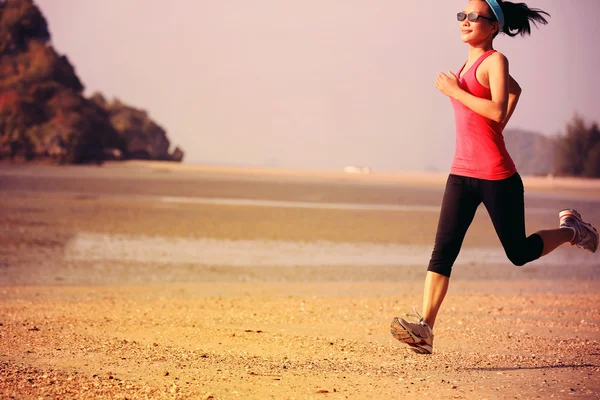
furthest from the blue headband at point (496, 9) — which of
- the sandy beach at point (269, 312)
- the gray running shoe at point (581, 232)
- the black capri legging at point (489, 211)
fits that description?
the sandy beach at point (269, 312)

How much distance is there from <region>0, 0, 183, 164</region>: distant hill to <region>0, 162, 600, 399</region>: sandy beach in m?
37.1

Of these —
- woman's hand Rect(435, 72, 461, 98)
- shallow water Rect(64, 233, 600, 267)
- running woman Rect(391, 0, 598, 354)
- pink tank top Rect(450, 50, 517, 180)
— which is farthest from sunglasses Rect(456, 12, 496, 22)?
shallow water Rect(64, 233, 600, 267)

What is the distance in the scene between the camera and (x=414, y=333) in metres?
5.23

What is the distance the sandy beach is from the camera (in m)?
5.02

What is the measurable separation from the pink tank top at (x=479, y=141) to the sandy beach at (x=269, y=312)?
1.38 m

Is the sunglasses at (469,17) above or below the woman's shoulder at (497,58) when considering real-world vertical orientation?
above

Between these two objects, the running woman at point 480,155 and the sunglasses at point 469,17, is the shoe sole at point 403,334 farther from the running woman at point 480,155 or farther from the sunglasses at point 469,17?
the sunglasses at point 469,17

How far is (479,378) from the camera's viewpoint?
17.5ft

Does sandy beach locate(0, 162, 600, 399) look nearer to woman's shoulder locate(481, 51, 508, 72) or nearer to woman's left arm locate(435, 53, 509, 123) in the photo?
woman's left arm locate(435, 53, 509, 123)

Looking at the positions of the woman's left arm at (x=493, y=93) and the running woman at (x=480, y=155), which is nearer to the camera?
the woman's left arm at (x=493, y=93)

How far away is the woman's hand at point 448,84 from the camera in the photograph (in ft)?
16.6

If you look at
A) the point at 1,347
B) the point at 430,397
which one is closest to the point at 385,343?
the point at 430,397

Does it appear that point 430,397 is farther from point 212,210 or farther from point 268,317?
point 212,210

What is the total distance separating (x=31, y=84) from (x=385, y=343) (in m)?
57.2
